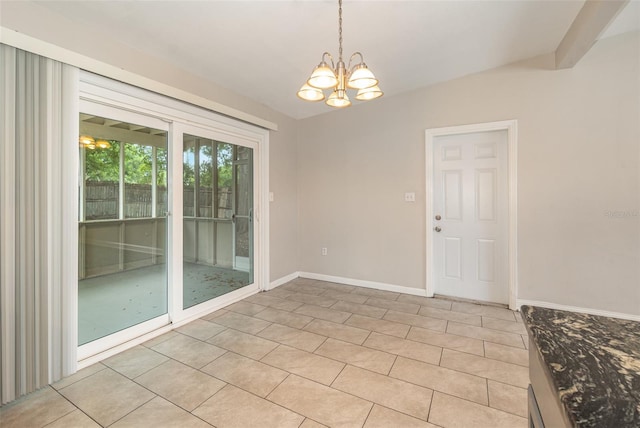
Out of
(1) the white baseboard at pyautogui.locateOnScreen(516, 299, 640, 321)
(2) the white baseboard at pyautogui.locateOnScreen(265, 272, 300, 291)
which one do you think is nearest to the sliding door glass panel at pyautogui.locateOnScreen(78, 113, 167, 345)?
(2) the white baseboard at pyautogui.locateOnScreen(265, 272, 300, 291)

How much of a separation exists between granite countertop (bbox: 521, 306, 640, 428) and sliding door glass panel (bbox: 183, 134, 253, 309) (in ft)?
9.61

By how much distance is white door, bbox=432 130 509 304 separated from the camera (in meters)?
3.32

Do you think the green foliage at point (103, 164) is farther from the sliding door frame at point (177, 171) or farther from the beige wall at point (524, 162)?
the beige wall at point (524, 162)

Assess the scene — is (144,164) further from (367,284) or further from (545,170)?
(545,170)

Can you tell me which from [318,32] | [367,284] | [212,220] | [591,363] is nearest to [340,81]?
[318,32]

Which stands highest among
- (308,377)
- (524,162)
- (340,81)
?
(340,81)

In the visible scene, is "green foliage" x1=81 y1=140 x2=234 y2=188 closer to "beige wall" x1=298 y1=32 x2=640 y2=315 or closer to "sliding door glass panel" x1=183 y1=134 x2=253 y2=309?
"sliding door glass panel" x1=183 y1=134 x2=253 y2=309

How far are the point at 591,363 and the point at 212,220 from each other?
3.27 metres

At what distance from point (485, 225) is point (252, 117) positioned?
310 cm

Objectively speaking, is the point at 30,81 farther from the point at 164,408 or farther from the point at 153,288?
the point at 164,408

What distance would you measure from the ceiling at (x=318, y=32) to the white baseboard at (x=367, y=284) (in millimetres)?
2622

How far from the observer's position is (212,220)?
3.31m

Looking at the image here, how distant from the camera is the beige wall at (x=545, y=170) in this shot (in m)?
2.77

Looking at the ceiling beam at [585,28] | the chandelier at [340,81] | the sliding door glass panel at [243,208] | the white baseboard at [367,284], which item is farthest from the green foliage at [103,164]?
the ceiling beam at [585,28]
